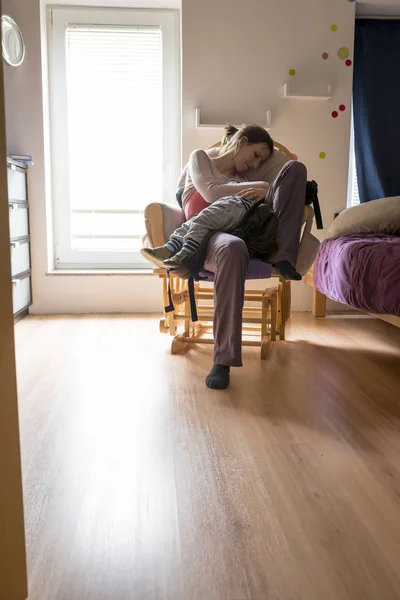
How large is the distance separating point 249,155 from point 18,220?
4.58 feet

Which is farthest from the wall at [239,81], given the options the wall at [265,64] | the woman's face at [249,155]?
the woman's face at [249,155]

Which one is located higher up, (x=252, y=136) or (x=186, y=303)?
(x=252, y=136)

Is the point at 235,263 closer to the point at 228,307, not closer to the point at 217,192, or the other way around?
the point at 228,307

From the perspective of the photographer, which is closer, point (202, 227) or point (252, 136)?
point (202, 227)

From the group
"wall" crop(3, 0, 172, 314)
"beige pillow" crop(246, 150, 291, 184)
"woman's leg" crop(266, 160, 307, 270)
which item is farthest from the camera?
"wall" crop(3, 0, 172, 314)

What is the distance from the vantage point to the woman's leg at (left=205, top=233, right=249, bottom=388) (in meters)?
1.92

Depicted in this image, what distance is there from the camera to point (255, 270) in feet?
7.16

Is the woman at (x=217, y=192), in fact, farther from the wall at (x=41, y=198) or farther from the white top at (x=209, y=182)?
the wall at (x=41, y=198)

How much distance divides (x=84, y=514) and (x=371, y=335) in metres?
2.08

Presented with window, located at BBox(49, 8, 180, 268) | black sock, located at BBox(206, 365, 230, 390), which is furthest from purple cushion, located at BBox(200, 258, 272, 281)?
window, located at BBox(49, 8, 180, 268)

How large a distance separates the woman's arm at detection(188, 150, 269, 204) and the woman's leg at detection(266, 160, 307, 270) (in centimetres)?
15

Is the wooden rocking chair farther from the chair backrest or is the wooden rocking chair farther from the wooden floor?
Result: the wooden floor

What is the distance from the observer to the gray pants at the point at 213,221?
212cm

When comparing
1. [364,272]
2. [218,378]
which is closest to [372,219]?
[364,272]
